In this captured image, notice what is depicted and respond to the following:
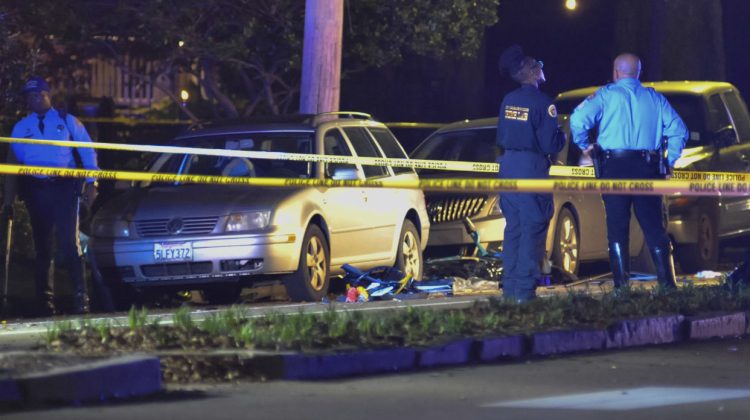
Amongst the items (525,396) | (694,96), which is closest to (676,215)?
(694,96)

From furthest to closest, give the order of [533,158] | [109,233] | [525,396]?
[109,233] → [533,158] → [525,396]

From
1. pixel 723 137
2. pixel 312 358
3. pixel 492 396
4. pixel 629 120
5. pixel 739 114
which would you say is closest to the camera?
pixel 492 396

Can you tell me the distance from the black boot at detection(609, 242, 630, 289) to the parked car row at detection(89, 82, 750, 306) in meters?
2.49

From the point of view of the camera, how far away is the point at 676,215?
594 inches

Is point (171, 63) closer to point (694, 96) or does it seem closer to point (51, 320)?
point (694, 96)

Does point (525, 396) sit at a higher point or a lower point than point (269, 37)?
lower

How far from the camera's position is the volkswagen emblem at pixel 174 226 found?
11.6 meters

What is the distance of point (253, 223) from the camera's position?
38.0 feet

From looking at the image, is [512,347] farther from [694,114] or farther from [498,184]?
[694,114]

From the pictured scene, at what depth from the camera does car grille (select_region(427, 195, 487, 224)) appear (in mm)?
13758

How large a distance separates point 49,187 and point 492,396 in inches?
213

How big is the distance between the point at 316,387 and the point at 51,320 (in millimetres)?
3689

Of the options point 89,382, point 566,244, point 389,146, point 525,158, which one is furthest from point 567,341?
point 389,146

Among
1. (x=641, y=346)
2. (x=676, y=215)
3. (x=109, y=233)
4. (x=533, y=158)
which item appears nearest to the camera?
(x=641, y=346)
